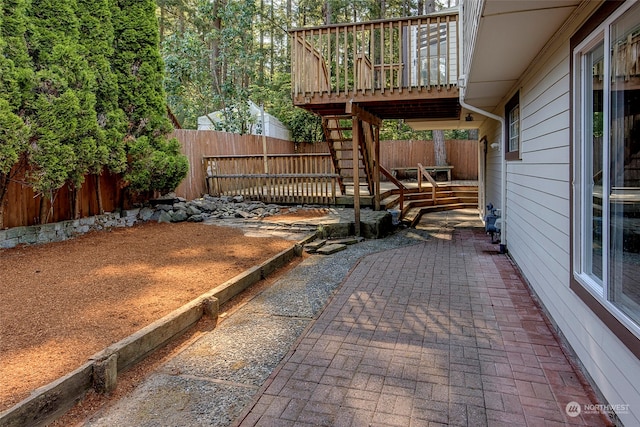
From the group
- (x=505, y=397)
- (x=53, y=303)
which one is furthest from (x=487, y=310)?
(x=53, y=303)

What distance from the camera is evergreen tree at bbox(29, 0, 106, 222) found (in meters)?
5.64

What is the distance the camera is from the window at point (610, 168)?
6.72ft

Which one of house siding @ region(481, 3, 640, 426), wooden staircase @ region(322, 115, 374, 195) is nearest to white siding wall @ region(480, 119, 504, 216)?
house siding @ region(481, 3, 640, 426)

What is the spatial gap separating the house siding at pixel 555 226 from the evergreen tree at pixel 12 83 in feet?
20.1

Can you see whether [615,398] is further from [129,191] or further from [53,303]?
[129,191]

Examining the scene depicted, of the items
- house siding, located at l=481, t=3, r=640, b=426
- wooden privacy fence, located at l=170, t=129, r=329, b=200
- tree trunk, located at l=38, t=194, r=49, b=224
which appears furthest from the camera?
wooden privacy fence, located at l=170, t=129, r=329, b=200

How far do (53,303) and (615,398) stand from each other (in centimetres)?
427

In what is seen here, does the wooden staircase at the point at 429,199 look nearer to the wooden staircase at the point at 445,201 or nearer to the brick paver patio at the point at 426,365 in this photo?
the wooden staircase at the point at 445,201

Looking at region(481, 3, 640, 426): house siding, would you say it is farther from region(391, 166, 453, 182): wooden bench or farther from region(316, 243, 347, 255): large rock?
region(391, 166, 453, 182): wooden bench

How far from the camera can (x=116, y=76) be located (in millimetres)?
7262
